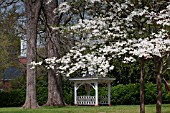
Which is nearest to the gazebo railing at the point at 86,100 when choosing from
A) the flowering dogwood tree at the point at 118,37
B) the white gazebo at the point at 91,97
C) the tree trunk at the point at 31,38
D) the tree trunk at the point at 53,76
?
the white gazebo at the point at 91,97

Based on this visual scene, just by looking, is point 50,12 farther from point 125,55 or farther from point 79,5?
point 125,55

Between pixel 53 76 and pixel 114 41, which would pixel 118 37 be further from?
pixel 53 76

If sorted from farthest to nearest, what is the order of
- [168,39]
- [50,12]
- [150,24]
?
[50,12], [150,24], [168,39]

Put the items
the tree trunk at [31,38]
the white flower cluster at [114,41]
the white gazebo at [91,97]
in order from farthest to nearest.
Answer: the white gazebo at [91,97] < the tree trunk at [31,38] < the white flower cluster at [114,41]

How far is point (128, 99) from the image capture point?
19969 millimetres

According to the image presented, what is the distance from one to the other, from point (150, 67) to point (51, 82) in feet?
24.7

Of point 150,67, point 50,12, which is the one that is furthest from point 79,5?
point 150,67

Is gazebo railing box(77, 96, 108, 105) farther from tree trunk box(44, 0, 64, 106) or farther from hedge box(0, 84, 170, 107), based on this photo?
tree trunk box(44, 0, 64, 106)

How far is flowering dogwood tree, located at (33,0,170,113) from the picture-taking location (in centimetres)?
618

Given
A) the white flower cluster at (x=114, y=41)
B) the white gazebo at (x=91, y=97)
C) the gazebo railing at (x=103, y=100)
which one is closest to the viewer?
the white flower cluster at (x=114, y=41)

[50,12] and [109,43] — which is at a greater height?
[50,12]

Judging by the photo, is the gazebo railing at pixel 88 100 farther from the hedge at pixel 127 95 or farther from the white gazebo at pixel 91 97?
the hedge at pixel 127 95

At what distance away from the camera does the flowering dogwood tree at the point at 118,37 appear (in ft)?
20.3

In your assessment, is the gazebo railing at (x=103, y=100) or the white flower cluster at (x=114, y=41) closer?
the white flower cluster at (x=114, y=41)
